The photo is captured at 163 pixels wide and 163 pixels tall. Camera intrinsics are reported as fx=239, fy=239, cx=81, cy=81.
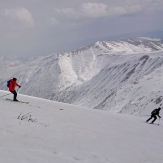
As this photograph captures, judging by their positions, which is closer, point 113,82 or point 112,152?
point 112,152

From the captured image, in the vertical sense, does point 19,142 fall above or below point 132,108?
above

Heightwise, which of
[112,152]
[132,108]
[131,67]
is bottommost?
[132,108]

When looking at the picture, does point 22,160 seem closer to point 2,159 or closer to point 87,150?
point 2,159

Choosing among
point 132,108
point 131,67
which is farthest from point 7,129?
point 131,67

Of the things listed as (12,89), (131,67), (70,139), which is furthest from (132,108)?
(131,67)

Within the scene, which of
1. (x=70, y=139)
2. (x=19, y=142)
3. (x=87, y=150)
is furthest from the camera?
(x=70, y=139)

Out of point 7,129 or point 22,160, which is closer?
point 22,160

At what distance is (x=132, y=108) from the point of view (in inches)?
3233

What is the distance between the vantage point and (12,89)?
2056 centimetres

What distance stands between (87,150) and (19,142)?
8.43ft

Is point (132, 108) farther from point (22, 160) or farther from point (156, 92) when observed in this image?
point (22, 160)

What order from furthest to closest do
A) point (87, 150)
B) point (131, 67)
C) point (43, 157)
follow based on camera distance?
point (131, 67), point (87, 150), point (43, 157)

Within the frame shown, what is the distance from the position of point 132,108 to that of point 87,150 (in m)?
75.3

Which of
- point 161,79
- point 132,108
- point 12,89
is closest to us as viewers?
point 12,89
